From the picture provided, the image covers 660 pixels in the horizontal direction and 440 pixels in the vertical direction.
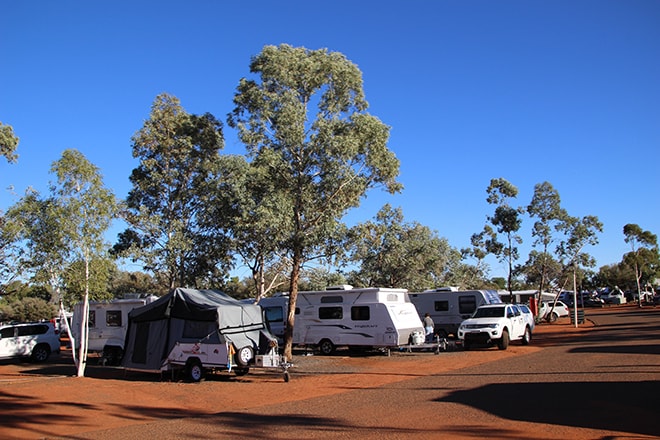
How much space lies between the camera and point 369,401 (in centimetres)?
1198

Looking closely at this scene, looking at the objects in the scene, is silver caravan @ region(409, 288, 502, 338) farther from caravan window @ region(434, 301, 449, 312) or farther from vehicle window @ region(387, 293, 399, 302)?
vehicle window @ region(387, 293, 399, 302)

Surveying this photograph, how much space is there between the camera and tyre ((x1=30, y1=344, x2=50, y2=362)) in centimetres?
2528

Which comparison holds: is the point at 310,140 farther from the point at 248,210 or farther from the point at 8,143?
the point at 8,143

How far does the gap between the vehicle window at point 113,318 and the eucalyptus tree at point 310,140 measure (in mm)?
7403

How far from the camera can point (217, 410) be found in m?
12.1

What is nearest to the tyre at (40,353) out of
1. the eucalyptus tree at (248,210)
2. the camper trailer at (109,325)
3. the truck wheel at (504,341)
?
the camper trailer at (109,325)

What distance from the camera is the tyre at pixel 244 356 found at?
16.6 m

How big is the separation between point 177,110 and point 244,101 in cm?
895

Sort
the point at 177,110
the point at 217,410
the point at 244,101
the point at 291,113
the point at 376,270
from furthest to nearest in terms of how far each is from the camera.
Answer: the point at 376,270, the point at 177,110, the point at 244,101, the point at 291,113, the point at 217,410

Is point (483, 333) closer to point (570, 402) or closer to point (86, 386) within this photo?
point (570, 402)

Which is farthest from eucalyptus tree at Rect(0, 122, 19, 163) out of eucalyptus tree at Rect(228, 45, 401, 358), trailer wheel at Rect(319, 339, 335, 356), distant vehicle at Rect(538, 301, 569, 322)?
distant vehicle at Rect(538, 301, 569, 322)

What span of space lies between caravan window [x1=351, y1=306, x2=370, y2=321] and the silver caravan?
6932mm

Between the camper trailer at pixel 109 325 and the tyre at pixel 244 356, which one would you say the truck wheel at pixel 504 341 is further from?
the camper trailer at pixel 109 325

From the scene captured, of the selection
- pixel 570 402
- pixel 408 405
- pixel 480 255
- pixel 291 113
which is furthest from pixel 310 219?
pixel 480 255
